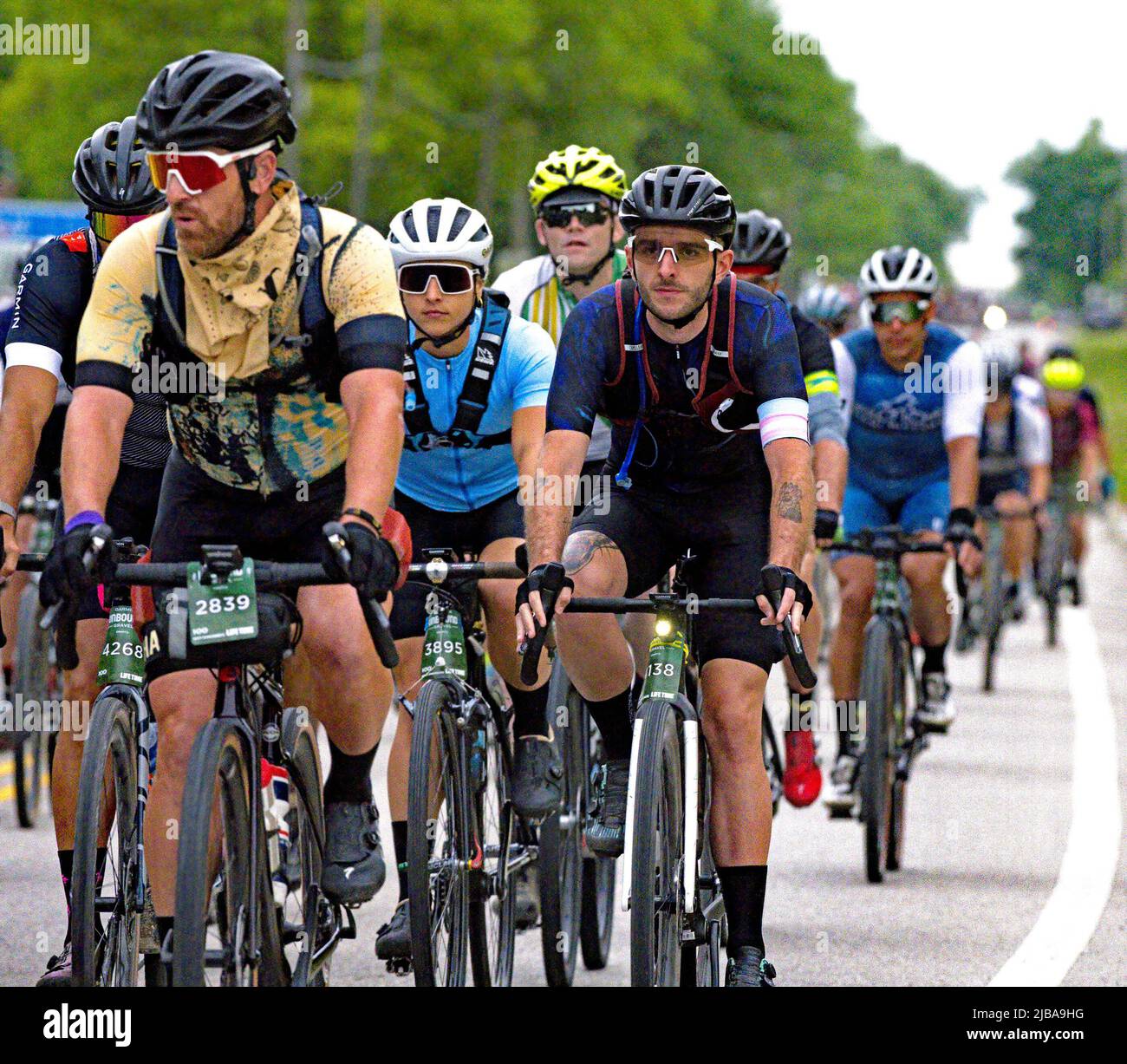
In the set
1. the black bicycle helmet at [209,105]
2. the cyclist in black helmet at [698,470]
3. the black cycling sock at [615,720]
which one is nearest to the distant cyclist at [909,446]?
the black cycling sock at [615,720]

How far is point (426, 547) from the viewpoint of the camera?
22.7 ft

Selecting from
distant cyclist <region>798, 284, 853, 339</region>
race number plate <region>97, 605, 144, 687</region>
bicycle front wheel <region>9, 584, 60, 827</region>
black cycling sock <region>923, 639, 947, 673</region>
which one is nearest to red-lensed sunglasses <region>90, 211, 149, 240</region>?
race number plate <region>97, 605, 144, 687</region>

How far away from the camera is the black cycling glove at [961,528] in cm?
930

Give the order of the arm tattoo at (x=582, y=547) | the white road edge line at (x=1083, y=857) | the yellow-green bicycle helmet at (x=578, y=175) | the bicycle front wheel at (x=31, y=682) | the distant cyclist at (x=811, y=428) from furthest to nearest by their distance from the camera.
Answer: the bicycle front wheel at (x=31, y=682) → the yellow-green bicycle helmet at (x=578, y=175) → the distant cyclist at (x=811, y=428) → the white road edge line at (x=1083, y=857) → the arm tattoo at (x=582, y=547)

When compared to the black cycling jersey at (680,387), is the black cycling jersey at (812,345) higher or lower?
higher

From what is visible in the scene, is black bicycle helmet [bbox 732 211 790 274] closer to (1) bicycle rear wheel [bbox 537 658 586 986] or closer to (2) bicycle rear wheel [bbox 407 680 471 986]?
(1) bicycle rear wheel [bbox 537 658 586 986]

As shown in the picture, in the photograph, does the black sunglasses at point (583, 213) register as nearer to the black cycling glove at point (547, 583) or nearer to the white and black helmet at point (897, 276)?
the white and black helmet at point (897, 276)

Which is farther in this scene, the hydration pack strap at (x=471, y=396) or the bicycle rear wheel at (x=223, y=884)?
the hydration pack strap at (x=471, y=396)

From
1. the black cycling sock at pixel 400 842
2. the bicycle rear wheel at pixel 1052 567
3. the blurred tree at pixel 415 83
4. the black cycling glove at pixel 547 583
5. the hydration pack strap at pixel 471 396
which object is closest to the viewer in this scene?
the black cycling glove at pixel 547 583

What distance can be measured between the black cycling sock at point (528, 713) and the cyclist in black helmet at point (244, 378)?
4.45ft

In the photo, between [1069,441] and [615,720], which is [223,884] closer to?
[615,720]

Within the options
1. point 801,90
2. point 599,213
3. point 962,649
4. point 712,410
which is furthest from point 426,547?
point 801,90

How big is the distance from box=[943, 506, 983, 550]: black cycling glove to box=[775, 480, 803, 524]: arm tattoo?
11.5 ft

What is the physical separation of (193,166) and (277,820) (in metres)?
1.51
